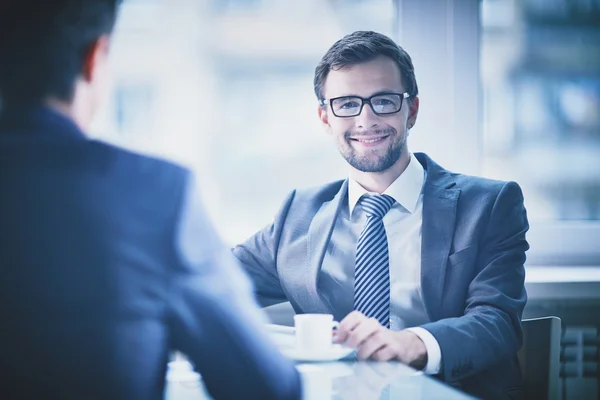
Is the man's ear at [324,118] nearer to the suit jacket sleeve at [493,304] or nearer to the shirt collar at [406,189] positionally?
the shirt collar at [406,189]

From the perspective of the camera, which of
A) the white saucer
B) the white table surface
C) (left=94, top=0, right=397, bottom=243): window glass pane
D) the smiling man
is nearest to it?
the white table surface

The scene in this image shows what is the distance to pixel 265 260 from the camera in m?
1.96

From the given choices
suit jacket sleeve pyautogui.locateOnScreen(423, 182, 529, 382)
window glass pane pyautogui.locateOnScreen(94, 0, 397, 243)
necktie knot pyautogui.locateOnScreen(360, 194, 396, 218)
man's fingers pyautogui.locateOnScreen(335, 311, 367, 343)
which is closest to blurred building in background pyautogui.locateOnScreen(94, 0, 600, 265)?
window glass pane pyautogui.locateOnScreen(94, 0, 397, 243)

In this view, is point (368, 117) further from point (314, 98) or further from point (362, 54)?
point (314, 98)

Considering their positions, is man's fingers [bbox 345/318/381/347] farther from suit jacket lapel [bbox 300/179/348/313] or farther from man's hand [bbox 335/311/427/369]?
suit jacket lapel [bbox 300/179/348/313]

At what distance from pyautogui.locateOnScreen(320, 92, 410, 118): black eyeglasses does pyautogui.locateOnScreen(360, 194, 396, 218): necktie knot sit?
25 centimetres

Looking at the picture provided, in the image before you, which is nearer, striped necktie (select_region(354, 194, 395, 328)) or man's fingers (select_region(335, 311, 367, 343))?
man's fingers (select_region(335, 311, 367, 343))

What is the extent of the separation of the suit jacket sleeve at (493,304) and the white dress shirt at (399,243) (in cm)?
16

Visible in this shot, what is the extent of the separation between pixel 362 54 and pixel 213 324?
139 cm

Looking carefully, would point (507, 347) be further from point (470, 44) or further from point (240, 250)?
point (470, 44)

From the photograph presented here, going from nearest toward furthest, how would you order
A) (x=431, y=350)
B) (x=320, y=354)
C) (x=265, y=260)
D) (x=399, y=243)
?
(x=320, y=354)
(x=431, y=350)
(x=399, y=243)
(x=265, y=260)

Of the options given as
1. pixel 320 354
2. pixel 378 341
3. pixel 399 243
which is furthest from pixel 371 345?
pixel 399 243

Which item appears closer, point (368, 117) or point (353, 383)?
point (353, 383)

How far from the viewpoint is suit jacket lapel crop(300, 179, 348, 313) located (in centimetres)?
181
